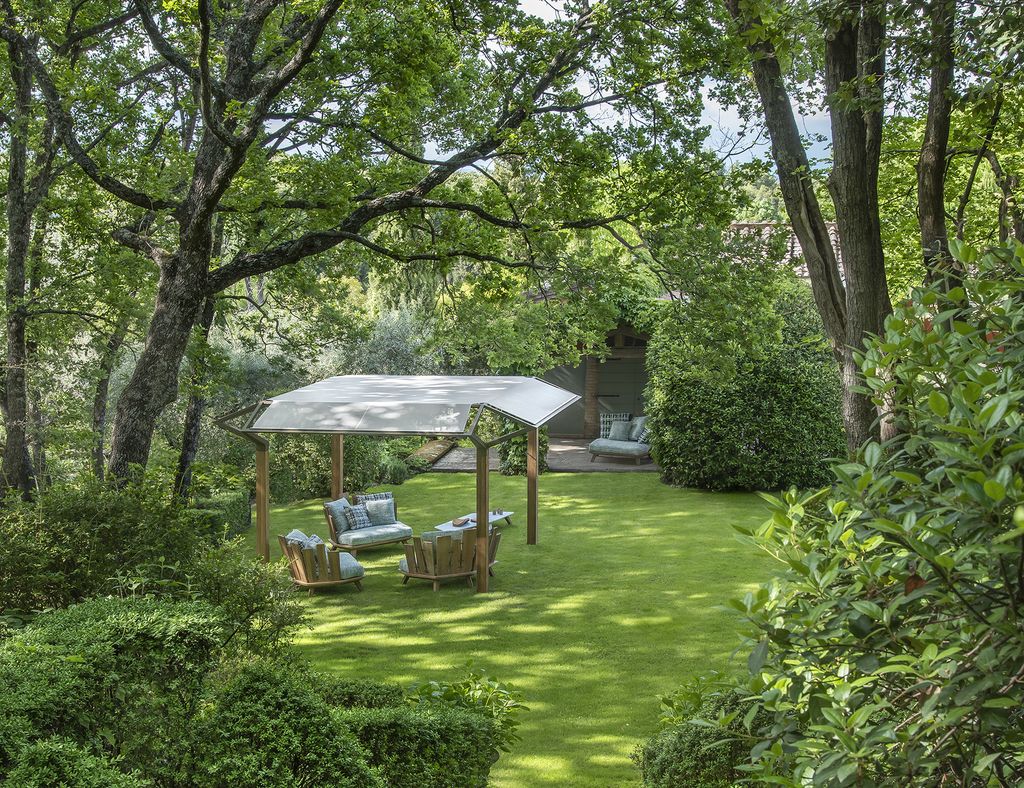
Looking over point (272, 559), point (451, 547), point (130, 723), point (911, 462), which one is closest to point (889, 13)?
point (911, 462)

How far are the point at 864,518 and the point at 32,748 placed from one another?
2.58 metres

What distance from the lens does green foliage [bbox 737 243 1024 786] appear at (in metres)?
1.71

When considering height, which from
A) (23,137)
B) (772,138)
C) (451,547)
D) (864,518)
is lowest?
(451,547)

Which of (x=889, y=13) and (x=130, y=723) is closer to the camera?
(x=130, y=723)

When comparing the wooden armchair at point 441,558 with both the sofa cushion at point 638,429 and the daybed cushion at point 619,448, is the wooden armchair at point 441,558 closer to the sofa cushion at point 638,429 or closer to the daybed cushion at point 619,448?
the daybed cushion at point 619,448

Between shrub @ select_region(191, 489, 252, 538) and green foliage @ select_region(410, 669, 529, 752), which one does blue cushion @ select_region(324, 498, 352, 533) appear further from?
green foliage @ select_region(410, 669, 529, 752)

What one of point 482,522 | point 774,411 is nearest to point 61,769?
point 482,522

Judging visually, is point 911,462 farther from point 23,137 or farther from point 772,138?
point 23,137

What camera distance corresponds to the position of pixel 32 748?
2836 millimetres

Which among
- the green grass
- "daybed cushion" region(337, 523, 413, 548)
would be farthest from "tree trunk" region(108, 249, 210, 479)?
"daybed cushion" region(337, 523, 413, 548)

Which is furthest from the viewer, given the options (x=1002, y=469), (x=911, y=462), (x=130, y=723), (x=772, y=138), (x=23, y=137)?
(x=23, y=137)

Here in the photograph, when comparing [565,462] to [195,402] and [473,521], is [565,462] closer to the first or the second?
[473,521]

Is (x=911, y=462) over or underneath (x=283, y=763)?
over

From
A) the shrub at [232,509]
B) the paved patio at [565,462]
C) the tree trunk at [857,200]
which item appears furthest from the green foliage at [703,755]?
the paved patio at [565,462]
